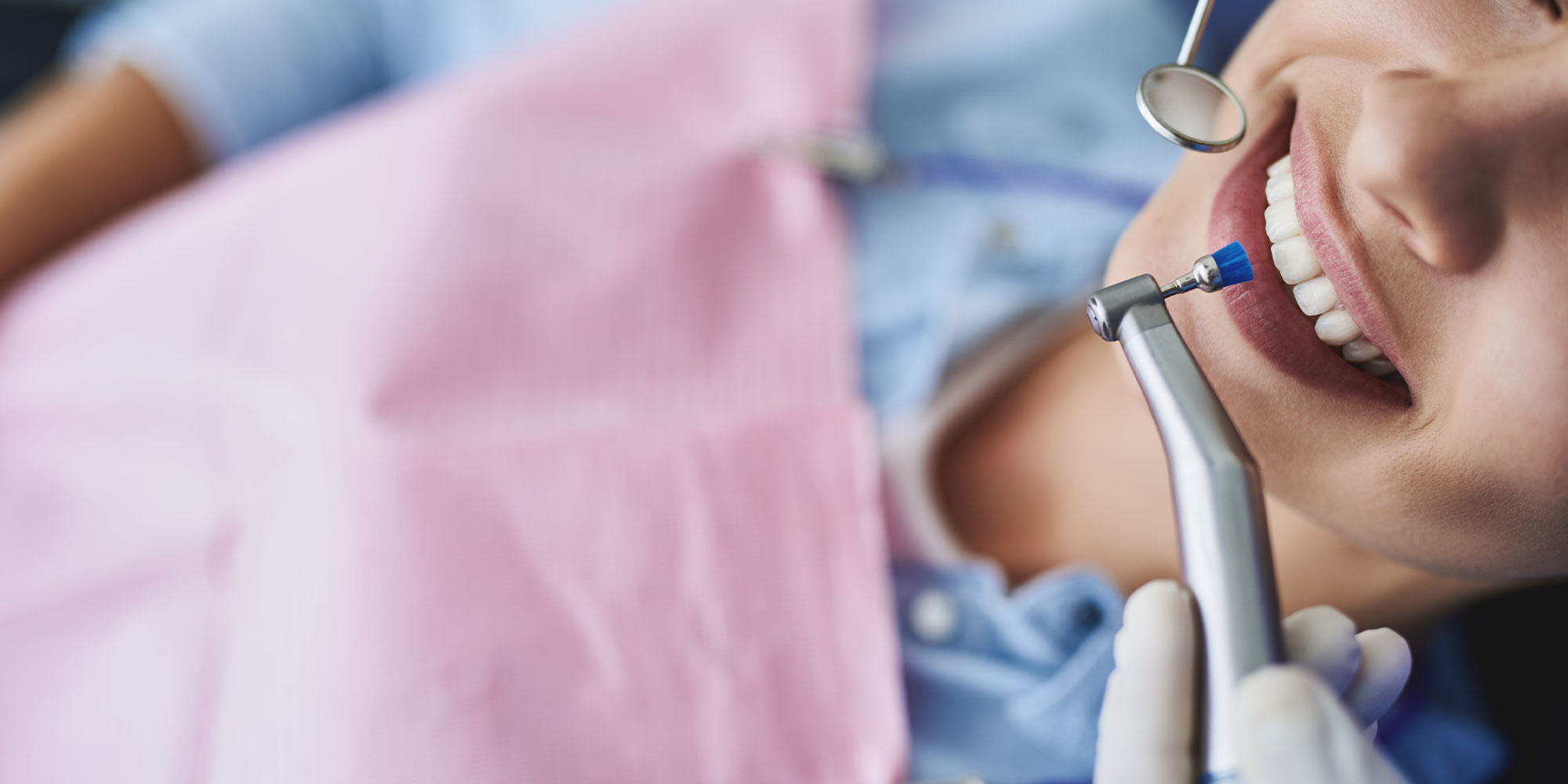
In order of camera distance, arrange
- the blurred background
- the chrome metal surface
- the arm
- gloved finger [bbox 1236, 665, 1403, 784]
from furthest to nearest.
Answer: the blurred background, the arm, the chrome metal surface, gloved finger [bbox 1236, 665, 1403, 784]

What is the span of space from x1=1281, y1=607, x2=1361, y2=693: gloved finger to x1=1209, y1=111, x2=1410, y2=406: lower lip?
0.28 ft

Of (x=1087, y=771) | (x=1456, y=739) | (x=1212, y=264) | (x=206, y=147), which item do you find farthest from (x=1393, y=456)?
(x=206, y=147)

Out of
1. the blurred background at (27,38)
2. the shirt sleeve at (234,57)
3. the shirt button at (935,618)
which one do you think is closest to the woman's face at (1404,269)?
the shirt button at (935,618)

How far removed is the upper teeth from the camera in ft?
1.16

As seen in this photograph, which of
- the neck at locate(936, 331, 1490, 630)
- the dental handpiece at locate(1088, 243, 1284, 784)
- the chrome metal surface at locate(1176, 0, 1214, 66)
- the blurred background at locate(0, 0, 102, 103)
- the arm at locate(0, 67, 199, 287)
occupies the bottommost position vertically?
the neck at locate(936, 331, 1490, 630)

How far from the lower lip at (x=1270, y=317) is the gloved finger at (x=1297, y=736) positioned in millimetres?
115

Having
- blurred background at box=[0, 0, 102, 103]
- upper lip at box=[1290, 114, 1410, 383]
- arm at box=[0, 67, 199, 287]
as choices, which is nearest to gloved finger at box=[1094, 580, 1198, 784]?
upper lip at box=[1290, 114, 1410, 383]

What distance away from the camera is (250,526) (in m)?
0.55

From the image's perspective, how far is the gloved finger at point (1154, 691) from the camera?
29 cm

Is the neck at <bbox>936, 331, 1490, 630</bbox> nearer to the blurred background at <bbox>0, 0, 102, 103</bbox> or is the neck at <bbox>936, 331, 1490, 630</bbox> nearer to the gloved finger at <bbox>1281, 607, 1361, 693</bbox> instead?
the gloved finger at <bbox>1281, 607, 1361, 693</bbox>

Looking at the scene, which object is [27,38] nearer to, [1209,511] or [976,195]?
[976,195]

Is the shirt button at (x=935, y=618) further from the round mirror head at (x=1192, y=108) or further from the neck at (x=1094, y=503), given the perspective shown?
the round mirror head at (x=1192, y=108)

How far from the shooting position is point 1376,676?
32 cm

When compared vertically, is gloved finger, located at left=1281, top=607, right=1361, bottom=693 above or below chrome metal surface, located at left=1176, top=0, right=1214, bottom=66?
below
